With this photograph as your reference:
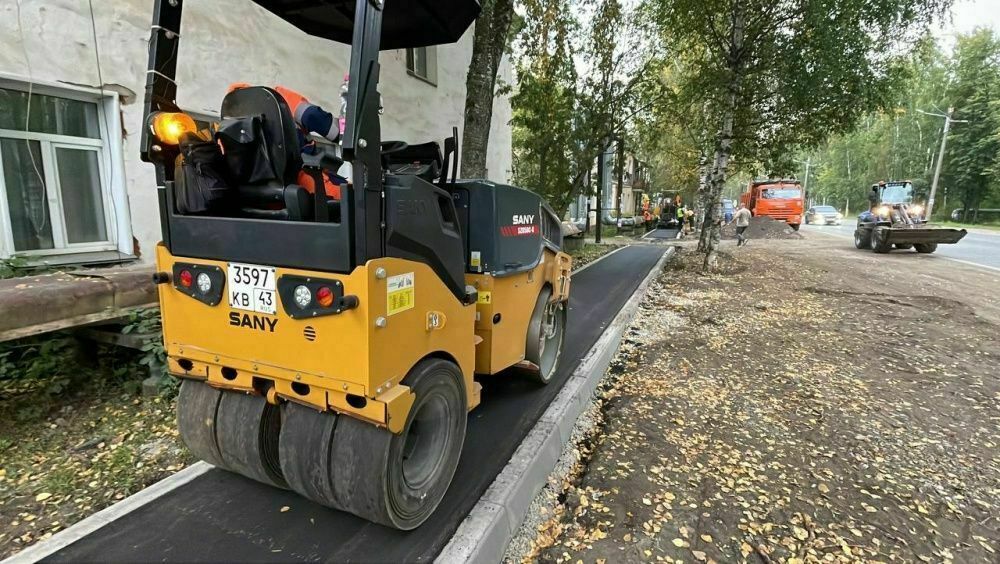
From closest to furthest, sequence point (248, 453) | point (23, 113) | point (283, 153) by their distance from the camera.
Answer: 1. point (283, 153)
2. point (248, 453)
3. point (23, 113)

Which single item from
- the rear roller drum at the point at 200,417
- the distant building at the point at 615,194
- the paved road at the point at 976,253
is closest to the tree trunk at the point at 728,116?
the paved road at the point at 976,253

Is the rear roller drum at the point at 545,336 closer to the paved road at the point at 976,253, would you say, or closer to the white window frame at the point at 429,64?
the white window frame at the point at 429,64

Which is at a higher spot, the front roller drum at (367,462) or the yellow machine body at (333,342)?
the yellow machine body at (333,342)

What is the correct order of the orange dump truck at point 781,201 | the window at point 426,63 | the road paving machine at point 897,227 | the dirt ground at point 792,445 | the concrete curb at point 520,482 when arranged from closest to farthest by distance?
the concrete curb at point 520,482
the dirt ground at point 792,445
the window at point 426,63
the road paving machine at point 897,227
the orange dump truck at point 781,201

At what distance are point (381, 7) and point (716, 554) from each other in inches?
126

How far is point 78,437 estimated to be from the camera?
3.52 m

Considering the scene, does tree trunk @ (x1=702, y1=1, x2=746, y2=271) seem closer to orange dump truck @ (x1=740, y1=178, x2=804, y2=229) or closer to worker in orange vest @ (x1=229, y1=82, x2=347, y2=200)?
worker in orange vest @ (x1=229, y1=82, x2=347, y2=200)

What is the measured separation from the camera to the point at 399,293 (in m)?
2.25

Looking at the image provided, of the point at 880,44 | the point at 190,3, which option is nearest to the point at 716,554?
the point at 190,3

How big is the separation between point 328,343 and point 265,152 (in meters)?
0.96

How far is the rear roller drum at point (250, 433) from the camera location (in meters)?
Answer: 2.52

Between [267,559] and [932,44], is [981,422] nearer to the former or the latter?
[267,559]

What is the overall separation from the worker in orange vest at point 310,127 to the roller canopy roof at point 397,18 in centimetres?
108

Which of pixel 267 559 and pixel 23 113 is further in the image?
pixel 23 113
